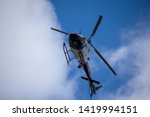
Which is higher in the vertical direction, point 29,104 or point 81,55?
point 81,55

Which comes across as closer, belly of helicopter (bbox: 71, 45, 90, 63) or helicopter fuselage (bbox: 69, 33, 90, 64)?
helicopter fuselage (bbox: 69, 33, 90, 64)

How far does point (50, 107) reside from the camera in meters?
12.2

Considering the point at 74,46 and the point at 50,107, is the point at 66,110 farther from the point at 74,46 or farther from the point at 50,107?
the point at 74,46

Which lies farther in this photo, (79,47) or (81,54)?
(81,54)

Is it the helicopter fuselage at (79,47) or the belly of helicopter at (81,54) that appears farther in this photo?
the belly of helicopter at (81,54)

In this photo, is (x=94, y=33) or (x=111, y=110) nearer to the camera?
(x=111, y=110)

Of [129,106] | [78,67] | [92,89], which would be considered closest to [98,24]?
[78,67]

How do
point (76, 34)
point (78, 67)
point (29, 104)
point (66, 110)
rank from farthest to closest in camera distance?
point (78, 67)
point (76, 34)
point (29, 104)
point (66, 110)

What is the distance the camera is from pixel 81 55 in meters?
21.0

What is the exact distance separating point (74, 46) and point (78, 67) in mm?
2231

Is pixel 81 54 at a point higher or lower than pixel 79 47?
lower

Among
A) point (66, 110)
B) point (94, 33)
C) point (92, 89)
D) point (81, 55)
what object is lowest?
point (66, 110)

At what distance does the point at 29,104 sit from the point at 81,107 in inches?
96.1

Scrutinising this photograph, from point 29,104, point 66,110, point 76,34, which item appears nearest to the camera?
point 66,110
